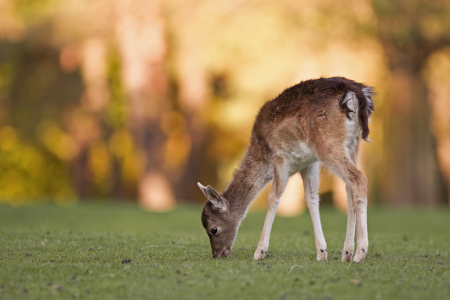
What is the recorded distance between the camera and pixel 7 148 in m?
42.5

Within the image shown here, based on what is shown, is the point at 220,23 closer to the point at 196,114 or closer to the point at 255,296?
the point at 196,114

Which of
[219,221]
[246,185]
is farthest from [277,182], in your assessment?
[219,221]

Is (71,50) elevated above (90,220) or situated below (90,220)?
above

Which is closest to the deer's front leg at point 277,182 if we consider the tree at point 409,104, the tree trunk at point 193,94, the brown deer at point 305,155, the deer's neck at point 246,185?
the brown deer at point 305,155

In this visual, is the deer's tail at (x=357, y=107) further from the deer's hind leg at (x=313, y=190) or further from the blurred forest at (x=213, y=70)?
the blurred forest at (x=213, y=70)

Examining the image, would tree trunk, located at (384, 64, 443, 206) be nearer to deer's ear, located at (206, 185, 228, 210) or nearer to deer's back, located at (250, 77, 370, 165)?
deer's back, located at (250, 77, 370, 165)

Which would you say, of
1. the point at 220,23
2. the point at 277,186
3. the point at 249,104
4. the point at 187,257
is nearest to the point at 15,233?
the point at 187,257

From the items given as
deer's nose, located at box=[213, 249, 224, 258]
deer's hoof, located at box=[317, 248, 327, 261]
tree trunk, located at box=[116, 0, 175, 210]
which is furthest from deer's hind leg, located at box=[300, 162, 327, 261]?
tree trunk, located at box=[116, 0, 175, 210]

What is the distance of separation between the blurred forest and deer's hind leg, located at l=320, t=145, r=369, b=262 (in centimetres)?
1285

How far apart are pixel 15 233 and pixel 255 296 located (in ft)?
18.1

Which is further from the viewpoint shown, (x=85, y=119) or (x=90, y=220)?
(x=85, y=119)

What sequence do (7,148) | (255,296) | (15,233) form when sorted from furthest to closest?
(7,148) → (15,233) → (255,296)

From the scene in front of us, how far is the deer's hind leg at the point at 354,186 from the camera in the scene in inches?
283

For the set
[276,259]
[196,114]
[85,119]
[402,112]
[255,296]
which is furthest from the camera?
[85,119]
